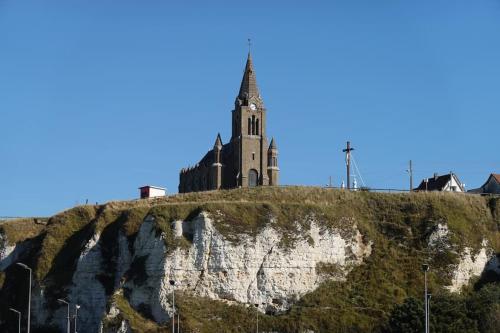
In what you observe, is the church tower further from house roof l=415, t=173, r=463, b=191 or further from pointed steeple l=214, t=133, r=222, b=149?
house roof l=415, t=173, r=463, b=191

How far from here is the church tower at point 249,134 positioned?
474 ft

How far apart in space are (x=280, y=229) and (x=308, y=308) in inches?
392

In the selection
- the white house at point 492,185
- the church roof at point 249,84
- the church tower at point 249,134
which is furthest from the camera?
the church roof at point 249,84

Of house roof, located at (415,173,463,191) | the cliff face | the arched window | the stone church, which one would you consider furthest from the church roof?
the cliff face

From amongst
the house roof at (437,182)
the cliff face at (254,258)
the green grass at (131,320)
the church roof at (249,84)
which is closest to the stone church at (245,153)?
the church roof at (249,84)

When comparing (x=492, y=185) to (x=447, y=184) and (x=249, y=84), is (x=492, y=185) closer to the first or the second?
(x=447, y=184)

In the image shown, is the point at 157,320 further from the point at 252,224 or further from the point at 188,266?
the point at 252,224

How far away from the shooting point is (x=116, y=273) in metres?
104

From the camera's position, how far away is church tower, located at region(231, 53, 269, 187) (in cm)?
14450

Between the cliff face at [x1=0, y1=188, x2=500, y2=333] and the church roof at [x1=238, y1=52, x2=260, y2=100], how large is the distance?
4419 cm

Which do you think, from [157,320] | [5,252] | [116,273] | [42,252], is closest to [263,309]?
[157,320]

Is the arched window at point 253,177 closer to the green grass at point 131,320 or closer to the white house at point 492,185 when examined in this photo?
the white house at point 492,185


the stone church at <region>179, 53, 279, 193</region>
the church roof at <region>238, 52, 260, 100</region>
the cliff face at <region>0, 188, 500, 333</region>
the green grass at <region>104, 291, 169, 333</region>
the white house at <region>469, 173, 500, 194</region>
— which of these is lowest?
the green grass at <region>104, 291, 169, 333</region>

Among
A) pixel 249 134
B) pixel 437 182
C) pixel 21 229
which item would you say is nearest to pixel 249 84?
pixel 249 134
